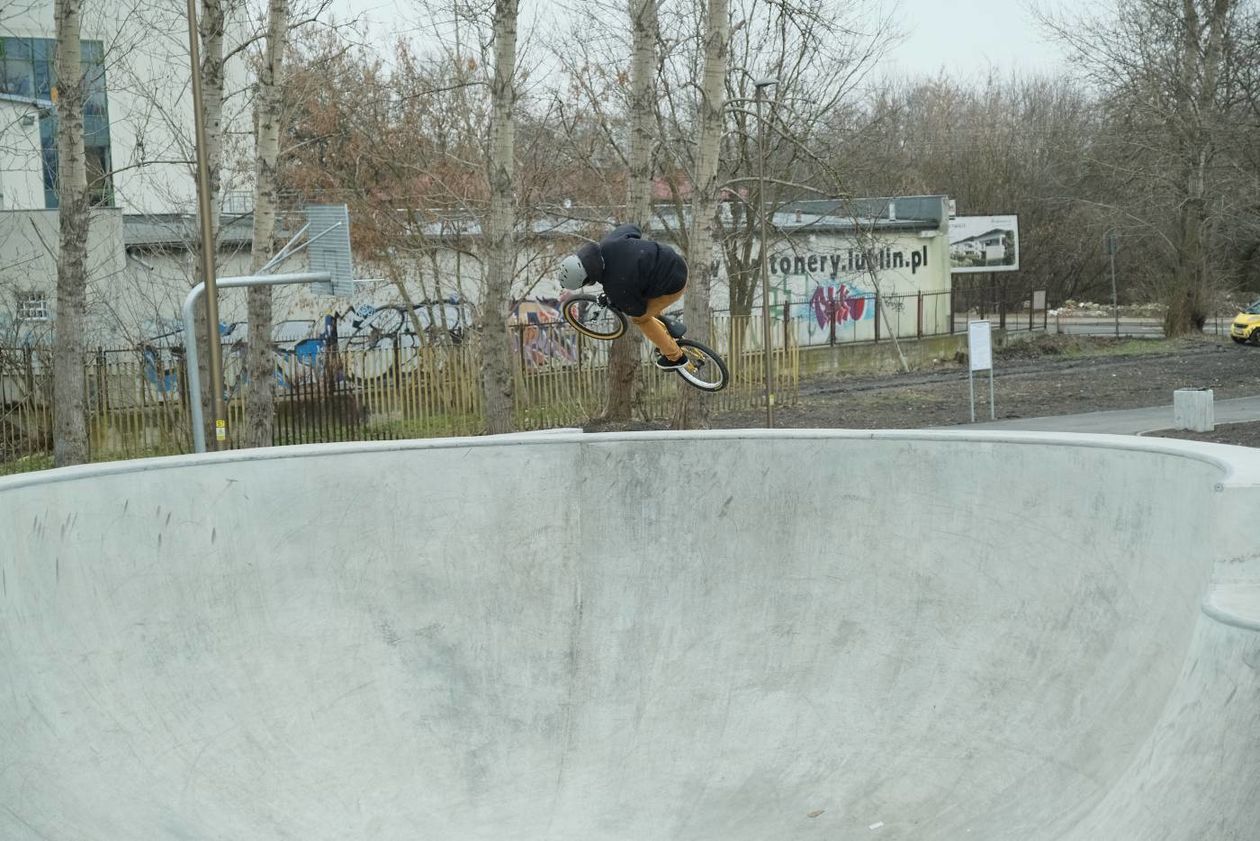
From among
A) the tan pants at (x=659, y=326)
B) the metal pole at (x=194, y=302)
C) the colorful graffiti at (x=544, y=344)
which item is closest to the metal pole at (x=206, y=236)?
the metal pole at (x=194, y=302)

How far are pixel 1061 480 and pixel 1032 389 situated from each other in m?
19.5

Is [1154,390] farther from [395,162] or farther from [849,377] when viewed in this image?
[395,162]

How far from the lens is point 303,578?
702 cm

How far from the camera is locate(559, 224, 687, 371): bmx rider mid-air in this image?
8.52m

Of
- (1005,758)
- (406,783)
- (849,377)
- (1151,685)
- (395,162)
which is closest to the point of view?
(1151,685)

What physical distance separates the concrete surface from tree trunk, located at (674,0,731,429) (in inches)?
341

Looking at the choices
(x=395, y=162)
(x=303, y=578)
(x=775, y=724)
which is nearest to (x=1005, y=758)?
(x=775, y=724)

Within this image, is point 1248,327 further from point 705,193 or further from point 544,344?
point 705,193

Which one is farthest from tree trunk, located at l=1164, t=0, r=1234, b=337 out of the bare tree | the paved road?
the paved road

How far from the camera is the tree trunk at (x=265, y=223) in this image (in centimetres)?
1534

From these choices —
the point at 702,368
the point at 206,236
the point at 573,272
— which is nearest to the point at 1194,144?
the point at 702,368

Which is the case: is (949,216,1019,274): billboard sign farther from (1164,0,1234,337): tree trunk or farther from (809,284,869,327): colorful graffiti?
(809,284,869,327): colorful graffiti

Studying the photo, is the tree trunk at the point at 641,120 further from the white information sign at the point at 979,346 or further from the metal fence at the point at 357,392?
the white information sign at the point at 979,346

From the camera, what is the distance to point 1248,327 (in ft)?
110
